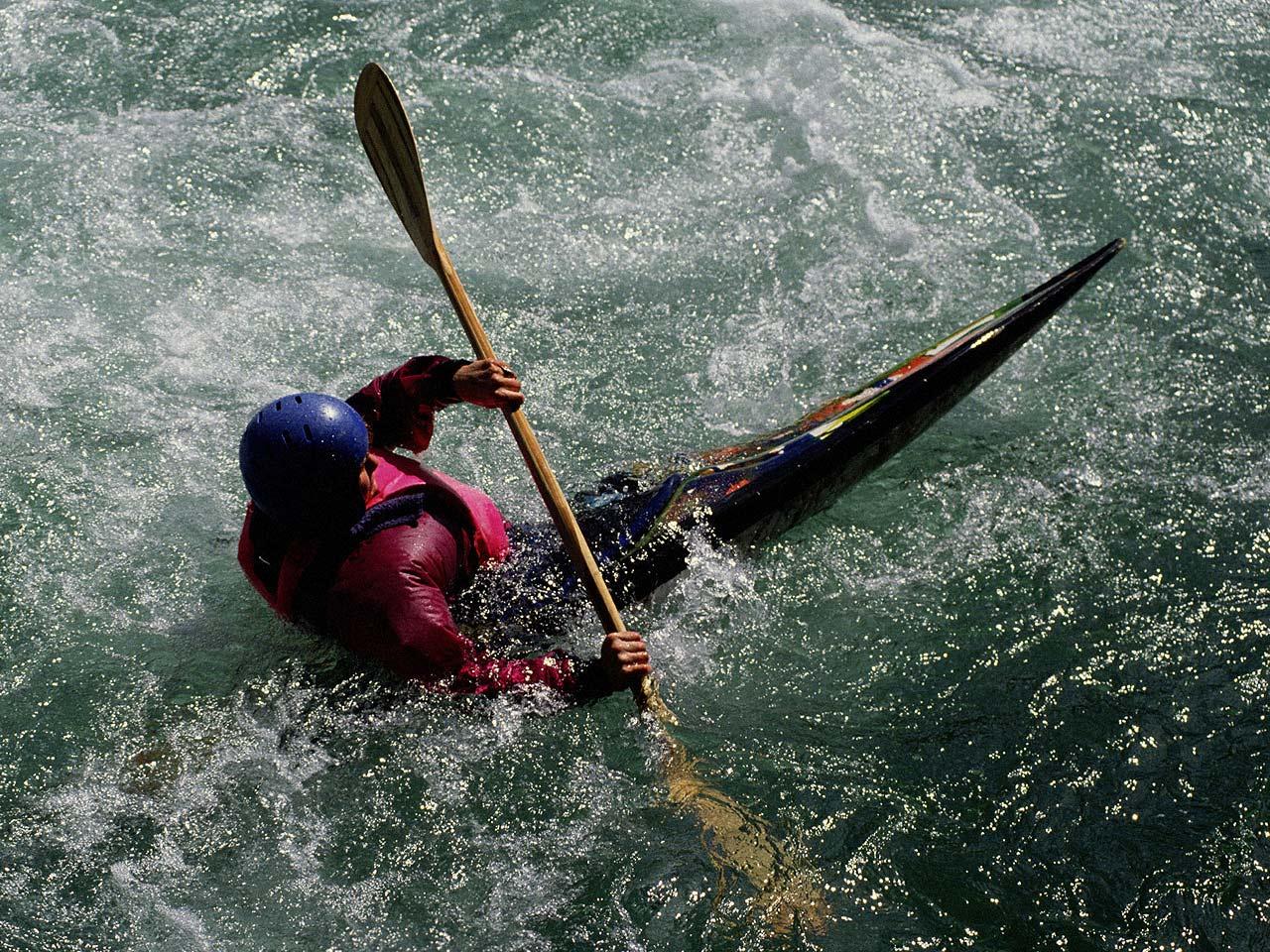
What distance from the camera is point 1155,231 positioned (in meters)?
6.15

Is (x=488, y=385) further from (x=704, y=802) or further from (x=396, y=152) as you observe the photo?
(x=704, y=802)

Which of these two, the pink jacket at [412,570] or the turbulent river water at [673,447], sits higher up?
the pink jacket at [412,570]

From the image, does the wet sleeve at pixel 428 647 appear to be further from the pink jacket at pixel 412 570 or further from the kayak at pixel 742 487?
the kayak at pixel 742 487

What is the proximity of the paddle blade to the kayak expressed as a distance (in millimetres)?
1087

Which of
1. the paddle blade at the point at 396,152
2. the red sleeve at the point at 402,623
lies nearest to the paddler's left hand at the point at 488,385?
the red sleeve at the point at 402,623

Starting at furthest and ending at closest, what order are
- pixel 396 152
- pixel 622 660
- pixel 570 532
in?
pixel 396 152
pixel 570 532
pixel 622 660

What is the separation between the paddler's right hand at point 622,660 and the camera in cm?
338

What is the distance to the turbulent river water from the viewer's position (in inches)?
143

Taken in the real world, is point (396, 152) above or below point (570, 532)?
above

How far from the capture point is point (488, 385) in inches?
144

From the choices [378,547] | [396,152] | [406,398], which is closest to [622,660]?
[378,547]

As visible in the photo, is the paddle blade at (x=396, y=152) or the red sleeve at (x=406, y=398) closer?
the red sleeve at (x=406, y=398)

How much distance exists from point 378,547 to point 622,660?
73 cm

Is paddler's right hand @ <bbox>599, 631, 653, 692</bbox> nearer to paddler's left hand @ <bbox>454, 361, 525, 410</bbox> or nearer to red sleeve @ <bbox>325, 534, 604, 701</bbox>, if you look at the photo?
red sleeve @ <bbox>325, 534, 604, 701</bbox>
